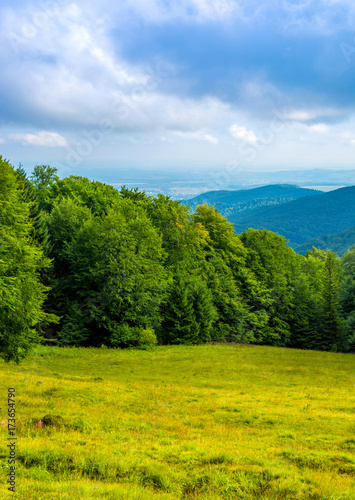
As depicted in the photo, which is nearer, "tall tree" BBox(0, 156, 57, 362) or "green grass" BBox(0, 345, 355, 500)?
"green grass" BBox(0, 345, 355, 500)

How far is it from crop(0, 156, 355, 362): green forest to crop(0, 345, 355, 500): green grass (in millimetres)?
14214

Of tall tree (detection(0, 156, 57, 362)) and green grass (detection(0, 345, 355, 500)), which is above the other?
tall tree (detection(0, 156, 57, 362))

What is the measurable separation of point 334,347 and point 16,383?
46.1m

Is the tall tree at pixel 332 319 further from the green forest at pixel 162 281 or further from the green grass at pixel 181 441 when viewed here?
the green grass at pixel 181 441

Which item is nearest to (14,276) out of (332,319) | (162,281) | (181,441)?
(181,441)

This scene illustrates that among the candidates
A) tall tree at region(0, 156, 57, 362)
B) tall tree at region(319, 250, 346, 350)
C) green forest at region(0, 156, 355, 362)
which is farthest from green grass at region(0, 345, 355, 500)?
tall tree at region(319, 250, 346, 350)

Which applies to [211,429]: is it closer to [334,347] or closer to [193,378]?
[193,378]

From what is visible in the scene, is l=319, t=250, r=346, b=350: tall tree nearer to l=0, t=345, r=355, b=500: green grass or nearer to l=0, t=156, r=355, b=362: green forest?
l=0, t=156, r=355, b=362: green forest

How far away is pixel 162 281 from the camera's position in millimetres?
44250

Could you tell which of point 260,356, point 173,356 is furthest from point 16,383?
point 260,356

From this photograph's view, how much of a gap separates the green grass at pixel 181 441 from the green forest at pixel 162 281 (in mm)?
14214

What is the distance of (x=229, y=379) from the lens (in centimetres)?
2617

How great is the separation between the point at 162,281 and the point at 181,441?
111ft

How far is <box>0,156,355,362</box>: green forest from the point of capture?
4084cm
